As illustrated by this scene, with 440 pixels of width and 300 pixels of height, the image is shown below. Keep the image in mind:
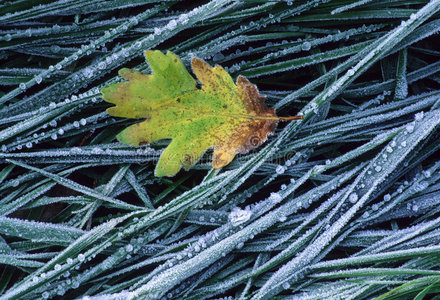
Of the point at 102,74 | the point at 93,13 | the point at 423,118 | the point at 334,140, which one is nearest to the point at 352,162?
the point at 334,140

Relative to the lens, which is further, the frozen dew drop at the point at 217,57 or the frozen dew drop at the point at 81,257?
the frozen dew drop at the point at 217,57

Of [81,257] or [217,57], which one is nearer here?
[81,257]

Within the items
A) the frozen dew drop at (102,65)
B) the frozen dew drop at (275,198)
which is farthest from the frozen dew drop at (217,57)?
the frozen dew drop at (275,198)

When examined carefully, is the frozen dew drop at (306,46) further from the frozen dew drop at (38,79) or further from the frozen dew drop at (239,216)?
the frozen dew drop at (38,79)

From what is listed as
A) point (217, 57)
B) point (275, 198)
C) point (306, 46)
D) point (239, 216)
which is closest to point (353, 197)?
point (275, 198)

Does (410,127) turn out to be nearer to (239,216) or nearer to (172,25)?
(239,216)

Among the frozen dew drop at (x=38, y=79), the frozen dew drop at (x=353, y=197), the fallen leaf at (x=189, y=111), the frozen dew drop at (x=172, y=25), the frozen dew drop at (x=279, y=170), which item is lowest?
the frozen dew drop at (x=353, y=197)
